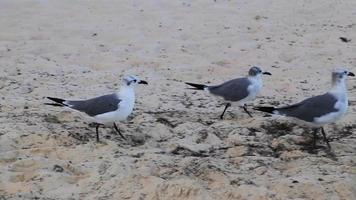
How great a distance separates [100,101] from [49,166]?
0.82 m

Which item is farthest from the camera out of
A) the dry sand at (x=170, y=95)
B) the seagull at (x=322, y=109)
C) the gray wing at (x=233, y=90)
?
the gray wing at (x=233, y=90)

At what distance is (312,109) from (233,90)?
0.87 m

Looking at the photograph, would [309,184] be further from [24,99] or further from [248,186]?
[24,99]

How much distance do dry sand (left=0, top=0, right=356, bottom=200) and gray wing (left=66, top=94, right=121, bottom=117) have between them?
181 mm

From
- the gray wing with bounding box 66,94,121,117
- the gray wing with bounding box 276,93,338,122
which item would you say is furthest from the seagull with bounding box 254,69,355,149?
the gray wing with bounding box 66,94,121,117

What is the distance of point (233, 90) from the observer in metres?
5.55

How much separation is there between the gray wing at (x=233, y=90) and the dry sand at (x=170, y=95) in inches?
7.8

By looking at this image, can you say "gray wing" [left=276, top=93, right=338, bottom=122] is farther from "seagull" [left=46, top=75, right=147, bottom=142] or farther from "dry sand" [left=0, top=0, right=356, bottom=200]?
"seagull" [left=46, top=75, right=147, bottom=142]

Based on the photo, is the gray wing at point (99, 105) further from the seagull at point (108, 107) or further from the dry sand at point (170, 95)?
the dry sand at point (170, 95)

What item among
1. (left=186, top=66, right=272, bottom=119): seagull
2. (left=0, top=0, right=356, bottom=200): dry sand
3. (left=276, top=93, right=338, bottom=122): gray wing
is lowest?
(left=0, top=0, right=356, bottom=200): dry sand

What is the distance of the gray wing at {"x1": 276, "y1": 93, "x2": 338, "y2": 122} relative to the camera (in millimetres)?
4836

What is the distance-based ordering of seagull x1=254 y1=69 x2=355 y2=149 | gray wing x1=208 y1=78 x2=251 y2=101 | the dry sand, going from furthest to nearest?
gray wing x1=208 y1=78 x2=251 y2=101 → seagull x1=254 y1=69 x2=355 y2=149 → the dry sand

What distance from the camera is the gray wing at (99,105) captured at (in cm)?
486

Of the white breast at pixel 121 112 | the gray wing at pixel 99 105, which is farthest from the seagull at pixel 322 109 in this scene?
the gray wing at pixel 99 105
